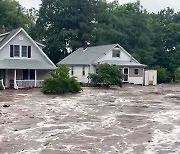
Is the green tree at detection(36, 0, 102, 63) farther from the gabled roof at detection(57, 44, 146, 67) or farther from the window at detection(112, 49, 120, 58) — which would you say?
the window at detection(112, 49, 120, 58)

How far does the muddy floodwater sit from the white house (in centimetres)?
2168

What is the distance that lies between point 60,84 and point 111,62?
14125 mm

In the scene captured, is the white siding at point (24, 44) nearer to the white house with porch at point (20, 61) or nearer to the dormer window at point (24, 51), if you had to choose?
the white house with porch at point (20, 61)

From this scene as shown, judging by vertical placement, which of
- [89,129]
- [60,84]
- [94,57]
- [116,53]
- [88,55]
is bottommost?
[89,129]

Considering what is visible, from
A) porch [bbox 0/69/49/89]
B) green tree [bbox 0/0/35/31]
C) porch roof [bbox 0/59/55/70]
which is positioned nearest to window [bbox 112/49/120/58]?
porch roof [bbox 0/59/55/70]

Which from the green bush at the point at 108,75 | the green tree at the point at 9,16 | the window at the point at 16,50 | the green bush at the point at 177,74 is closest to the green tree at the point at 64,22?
the green tree at the point at 9,16

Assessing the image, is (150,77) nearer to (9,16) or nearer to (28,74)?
(28,74)

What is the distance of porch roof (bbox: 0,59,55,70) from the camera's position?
3553 centimetres

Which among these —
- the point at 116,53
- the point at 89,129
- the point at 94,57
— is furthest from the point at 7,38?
the point at 89,129

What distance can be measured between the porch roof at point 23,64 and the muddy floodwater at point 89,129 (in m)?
13.2

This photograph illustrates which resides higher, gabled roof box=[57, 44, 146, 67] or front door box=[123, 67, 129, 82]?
gabled roof box=[57, 44, 146, 67]

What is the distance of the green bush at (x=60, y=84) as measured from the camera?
31219 millimetres

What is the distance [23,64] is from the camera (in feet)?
121

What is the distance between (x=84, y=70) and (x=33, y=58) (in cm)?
826
